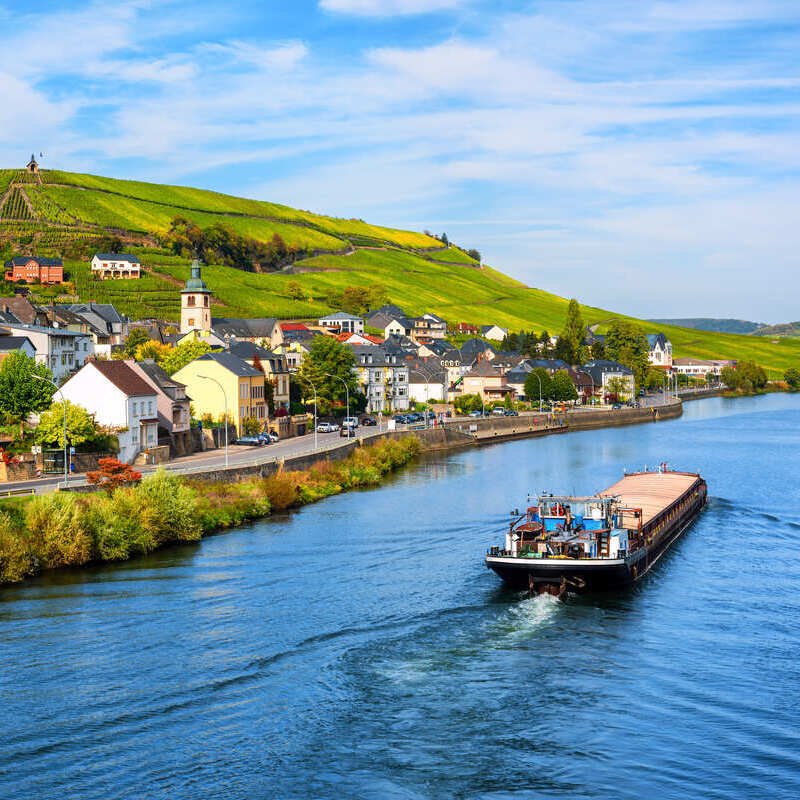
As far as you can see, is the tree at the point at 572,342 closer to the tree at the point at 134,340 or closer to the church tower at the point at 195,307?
the church tower at the point at 195,307

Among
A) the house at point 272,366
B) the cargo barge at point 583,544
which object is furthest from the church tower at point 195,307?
the cargo barge at point 583,544

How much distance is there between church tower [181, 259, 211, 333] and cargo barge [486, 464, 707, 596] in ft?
290

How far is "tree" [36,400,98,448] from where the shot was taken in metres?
67.5

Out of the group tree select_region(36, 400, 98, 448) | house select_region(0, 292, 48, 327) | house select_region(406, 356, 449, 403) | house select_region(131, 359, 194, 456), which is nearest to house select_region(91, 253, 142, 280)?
house select_region(0, 292, 48, 327)

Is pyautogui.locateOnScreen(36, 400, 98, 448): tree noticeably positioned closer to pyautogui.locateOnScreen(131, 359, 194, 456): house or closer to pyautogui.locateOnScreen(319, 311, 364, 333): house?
pyautogui.locateOnScreen(131, 359, 194, 456): house

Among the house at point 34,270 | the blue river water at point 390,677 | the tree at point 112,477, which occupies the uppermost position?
the house at point 34,270

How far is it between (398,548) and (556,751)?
25491 mm

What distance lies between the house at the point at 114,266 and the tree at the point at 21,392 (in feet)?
361

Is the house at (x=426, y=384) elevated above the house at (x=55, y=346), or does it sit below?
below

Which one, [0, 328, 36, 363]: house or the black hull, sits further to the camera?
[0, 328, 36, 363]: house

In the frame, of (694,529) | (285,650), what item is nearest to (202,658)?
(285,650)

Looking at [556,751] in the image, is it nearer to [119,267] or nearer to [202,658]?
[202,658]

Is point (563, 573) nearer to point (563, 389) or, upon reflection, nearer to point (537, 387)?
point (563, 389)

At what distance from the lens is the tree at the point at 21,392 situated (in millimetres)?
71250
